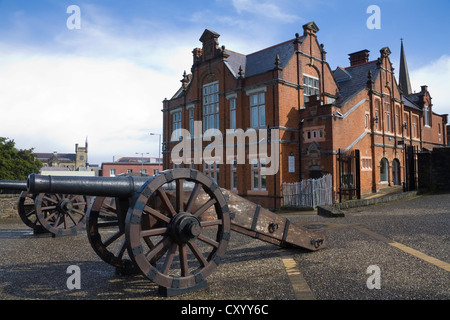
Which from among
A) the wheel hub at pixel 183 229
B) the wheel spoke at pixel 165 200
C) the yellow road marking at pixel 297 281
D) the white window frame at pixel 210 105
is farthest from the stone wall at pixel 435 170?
the wheel spoke at pixel 165 200

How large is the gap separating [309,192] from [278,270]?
1225 centimetres

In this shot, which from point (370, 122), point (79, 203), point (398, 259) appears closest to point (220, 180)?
point (370, 122)

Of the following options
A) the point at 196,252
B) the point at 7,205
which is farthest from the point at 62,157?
the point at 196,252

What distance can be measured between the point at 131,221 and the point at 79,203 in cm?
717

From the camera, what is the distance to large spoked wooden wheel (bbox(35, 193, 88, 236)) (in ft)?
32.3

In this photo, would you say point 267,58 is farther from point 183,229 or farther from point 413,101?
point 183,229

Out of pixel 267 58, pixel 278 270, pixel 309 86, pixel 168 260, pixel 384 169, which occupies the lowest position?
pixel 278 270

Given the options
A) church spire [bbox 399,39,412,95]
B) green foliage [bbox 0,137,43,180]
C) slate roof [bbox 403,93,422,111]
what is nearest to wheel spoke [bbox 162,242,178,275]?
slate roof [bbox 403,93,422,111]

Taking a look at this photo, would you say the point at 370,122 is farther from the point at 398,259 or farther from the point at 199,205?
the point at 199,205

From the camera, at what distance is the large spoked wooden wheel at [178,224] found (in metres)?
4.22

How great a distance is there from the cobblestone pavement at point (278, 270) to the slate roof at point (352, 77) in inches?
576

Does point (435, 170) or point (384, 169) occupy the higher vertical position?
point (384, 169)

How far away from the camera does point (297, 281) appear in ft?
16.5

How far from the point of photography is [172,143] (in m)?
25.7
